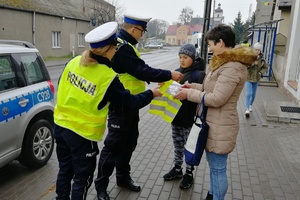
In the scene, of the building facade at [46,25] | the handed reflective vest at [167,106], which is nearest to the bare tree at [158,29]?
the building facade at [46,25]

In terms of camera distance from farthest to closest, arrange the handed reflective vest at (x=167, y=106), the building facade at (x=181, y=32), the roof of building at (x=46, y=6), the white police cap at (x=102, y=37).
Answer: the building facade at (x=181, y=32), the roof of building at (x=46, y=6), the handed reflective vest at (x=167, y=106), the white police cap at (x=102, y=37)

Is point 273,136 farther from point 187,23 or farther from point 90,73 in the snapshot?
point 187,23

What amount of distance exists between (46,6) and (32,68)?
81.0 feet

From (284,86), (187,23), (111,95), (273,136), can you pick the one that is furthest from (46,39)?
(187,23)

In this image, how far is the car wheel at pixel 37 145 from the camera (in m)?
4.11

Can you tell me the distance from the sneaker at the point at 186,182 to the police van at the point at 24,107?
6.74ft

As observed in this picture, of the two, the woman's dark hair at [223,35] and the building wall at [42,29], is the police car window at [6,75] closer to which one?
the woman's dark hair at [223,35]

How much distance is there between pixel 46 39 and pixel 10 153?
79.5 ft

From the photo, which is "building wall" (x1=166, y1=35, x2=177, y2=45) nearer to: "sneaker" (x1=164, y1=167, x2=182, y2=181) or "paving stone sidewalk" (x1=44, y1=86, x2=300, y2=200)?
"paving stone sidewalk" (x1=44, y1=86, x2=300, y2=200)

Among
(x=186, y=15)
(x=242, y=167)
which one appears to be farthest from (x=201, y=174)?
(x=186, y=15)

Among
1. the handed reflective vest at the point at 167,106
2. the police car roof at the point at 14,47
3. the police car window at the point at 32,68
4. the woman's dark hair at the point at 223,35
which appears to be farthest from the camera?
the police car window at the point at 32,68

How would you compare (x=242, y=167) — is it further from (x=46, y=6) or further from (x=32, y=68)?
(x=46, y=6)

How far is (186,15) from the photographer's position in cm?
9794

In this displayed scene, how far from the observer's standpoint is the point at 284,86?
1165cm
